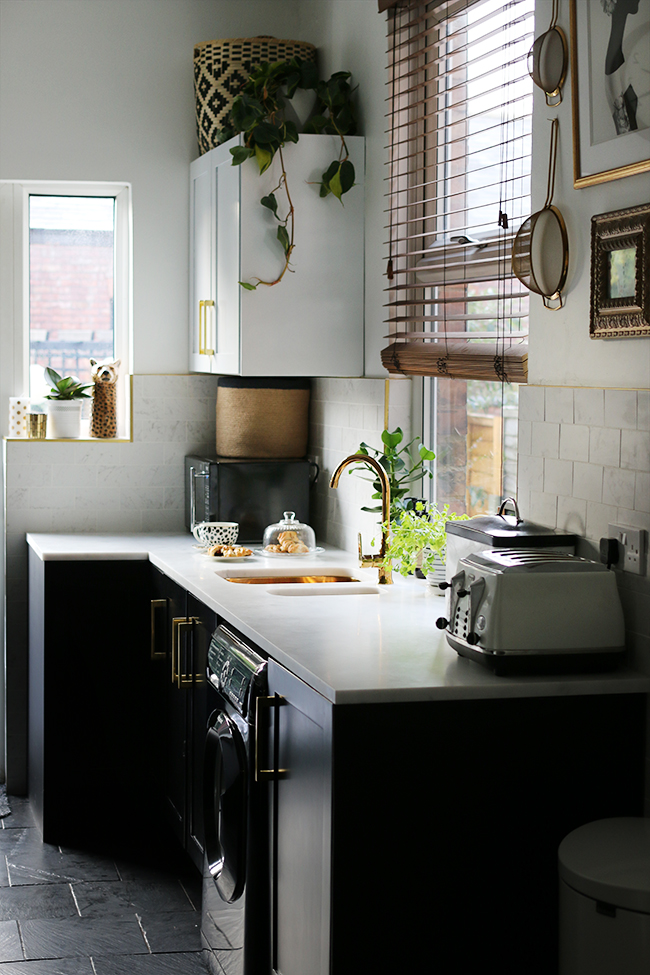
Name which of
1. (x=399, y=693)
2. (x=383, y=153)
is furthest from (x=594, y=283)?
(x=383, y=153)

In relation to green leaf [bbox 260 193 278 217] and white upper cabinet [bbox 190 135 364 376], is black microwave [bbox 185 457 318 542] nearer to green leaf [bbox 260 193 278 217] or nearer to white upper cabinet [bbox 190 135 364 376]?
white upper cabinet [bbox 190 135 364 376]

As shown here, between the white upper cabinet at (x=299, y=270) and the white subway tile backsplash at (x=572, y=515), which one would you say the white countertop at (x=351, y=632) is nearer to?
the white subway tile backsplash at (x=572, y=515)

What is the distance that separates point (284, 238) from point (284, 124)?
36cm

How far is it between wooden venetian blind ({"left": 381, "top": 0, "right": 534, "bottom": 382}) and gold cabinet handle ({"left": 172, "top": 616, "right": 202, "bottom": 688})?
0.99m

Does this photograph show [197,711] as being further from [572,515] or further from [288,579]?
[572,515]

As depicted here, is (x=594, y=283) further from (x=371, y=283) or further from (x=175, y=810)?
(x=175, y=810)

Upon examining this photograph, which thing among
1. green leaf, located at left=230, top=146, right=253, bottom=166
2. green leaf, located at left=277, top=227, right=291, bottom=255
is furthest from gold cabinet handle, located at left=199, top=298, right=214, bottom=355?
green leaf, located at left=230, top=146, right=253, bottom=166

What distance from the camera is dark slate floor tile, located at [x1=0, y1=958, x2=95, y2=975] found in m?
3.06

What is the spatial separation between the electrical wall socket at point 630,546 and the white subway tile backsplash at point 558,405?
0.98 feet

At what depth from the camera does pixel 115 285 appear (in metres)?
4.58

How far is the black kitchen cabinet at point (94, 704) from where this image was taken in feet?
12.9

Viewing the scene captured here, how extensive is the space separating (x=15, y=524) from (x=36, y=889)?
4.63 ft

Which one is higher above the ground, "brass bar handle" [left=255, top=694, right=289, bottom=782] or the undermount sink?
the undermount sink

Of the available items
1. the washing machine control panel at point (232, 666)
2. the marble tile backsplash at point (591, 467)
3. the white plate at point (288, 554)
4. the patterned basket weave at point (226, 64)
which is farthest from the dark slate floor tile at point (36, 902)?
the patterned basket weave at point (226, 64)
